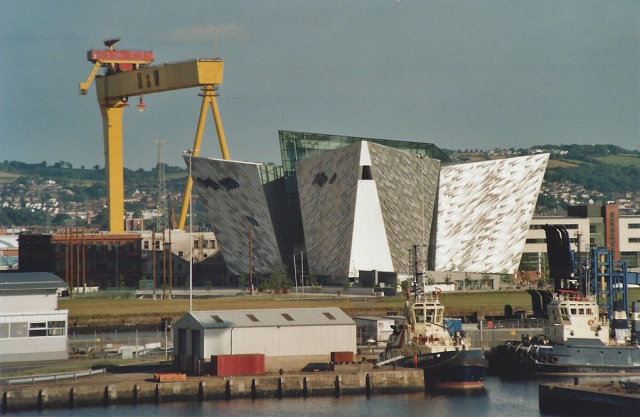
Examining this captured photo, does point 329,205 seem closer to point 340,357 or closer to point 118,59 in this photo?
point 118,59

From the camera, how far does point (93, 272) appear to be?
14538 cm

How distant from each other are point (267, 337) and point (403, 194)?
58195 mm

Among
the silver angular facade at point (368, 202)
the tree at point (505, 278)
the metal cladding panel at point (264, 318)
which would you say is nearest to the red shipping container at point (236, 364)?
the metal cladding panel at point (264, 318)

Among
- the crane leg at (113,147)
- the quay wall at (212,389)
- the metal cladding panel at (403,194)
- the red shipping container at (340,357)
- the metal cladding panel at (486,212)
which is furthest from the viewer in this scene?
the crane leg at (113,147)

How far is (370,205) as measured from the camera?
391ft

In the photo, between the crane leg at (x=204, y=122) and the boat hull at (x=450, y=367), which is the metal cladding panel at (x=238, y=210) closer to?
the crane leg at (x=204, y=122)

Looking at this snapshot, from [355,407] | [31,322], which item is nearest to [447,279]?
[31,322]

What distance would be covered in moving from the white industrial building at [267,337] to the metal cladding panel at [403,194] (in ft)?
174

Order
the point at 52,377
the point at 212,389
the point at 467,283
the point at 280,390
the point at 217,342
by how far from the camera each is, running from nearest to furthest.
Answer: the point at 212,389 < the point at 280,390 < the point at 52,377 < the point at 217,342 < the point at 467,283

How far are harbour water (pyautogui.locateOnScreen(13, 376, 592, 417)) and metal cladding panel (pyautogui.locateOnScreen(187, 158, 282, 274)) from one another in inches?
2589

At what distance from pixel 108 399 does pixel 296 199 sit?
71.7 metres

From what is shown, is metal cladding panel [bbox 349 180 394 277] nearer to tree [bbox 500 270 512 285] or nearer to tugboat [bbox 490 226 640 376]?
tree [bbox 500 270 512 285]

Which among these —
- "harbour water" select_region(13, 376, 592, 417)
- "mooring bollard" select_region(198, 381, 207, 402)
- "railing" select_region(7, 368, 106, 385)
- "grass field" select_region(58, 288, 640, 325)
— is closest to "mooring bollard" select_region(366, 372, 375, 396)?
"harbour water" select_region(13, 376, 592, 417)

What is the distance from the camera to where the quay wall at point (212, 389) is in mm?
57031
